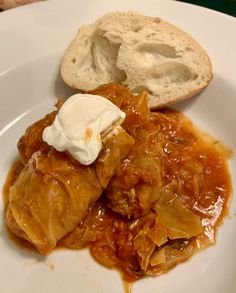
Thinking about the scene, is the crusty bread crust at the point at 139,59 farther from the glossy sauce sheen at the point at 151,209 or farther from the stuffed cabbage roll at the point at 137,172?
the stuffed cabbage roll at the point at 137,172

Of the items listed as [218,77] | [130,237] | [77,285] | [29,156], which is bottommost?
[77,285]

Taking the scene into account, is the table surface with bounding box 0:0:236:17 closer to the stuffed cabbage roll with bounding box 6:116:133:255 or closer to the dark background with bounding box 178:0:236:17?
the dark background with bounding box 178:0:236:17

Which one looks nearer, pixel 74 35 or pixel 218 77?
pixel 218 77

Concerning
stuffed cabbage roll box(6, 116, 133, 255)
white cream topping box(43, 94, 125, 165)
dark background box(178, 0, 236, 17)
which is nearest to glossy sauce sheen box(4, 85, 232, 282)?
stuffed cabbage roll box(6, 116, 133, 255)

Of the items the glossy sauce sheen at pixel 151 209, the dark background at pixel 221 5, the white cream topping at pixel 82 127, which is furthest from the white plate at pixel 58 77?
the white cream topping at pixel 82 127

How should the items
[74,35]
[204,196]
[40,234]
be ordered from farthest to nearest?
[74,35] → [204,196] → [40,234]

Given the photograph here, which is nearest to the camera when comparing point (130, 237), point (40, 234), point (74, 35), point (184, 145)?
point (40, 234)

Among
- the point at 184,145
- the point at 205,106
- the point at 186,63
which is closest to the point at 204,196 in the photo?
the point at 184,145

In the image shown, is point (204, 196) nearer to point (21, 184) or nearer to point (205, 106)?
point (205, 106)
